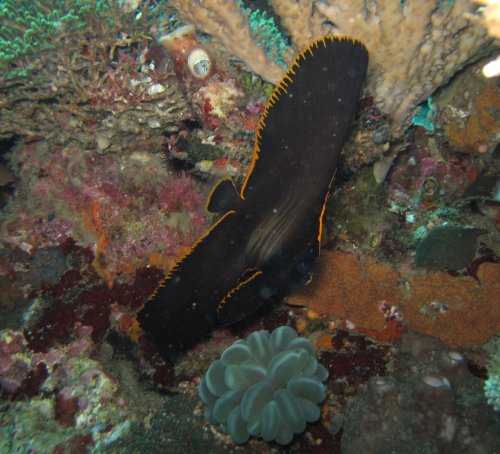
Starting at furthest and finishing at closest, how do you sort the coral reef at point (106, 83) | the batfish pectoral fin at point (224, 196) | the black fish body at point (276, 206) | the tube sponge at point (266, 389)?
1. the coral reef at point (106, 83)
2. the tube sponge at point (266, 389)
3. the batfish pectoral fin at point (224, 196)
4. the black fish body at point (276, 206)

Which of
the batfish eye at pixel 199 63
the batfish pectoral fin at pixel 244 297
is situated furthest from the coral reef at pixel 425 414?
the batfish eye at pixel 199 63

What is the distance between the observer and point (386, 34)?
3490 millimetres

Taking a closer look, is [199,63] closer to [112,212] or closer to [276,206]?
[276,206]

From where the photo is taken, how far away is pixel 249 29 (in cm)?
378

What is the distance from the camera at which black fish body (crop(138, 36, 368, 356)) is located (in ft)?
9.45

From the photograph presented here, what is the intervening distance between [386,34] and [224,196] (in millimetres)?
2292

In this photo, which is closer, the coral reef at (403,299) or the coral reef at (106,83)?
the coral reef at (403,299)

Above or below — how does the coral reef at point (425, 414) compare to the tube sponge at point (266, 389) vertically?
below

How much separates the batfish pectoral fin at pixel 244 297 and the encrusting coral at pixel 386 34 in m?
2.23

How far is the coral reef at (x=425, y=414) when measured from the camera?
3082 mm

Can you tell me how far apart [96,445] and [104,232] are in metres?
2.41

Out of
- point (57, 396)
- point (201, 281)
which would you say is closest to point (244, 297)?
point (201, 281)

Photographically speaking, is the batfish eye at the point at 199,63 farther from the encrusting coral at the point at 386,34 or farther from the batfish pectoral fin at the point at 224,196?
the batfish pectoral fin at the point at 224,196

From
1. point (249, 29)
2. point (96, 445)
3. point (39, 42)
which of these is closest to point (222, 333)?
point (96, 445)
